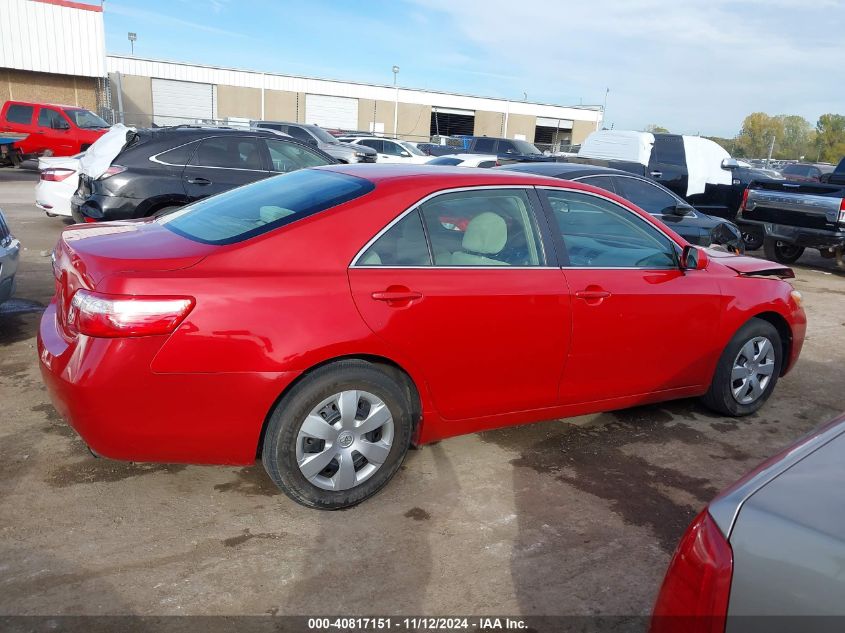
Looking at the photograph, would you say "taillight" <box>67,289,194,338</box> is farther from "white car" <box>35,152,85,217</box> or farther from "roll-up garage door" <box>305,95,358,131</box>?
"roll-up garage door" <box>305,95,358,131</box>

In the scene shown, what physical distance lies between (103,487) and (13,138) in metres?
19.1

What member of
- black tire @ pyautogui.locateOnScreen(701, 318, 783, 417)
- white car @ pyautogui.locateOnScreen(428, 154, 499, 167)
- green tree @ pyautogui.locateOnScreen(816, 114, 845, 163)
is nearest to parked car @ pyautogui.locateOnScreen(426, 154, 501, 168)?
white car @ pyautogui.locateOnScreen(428, 154, 499, 167)

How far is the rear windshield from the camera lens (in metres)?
3.33

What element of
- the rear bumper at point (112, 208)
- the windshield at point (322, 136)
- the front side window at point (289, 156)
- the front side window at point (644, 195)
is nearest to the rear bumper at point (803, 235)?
the front side window at point (644, 195)

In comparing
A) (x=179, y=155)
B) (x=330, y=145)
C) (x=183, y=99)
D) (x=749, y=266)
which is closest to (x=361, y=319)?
(x=749, y=266)

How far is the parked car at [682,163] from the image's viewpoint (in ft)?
39.3

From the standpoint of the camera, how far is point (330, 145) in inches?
781

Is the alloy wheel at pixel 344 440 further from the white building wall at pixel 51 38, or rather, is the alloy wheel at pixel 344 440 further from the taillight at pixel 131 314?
the white building wall at pixel 51 38

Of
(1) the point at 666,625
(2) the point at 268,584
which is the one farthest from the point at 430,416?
(1) the point at 666,625

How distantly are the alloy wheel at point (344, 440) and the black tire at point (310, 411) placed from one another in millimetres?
26

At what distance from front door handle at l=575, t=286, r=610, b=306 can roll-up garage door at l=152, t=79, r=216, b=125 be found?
37.2m

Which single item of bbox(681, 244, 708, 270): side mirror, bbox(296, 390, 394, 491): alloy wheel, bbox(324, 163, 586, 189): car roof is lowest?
bbox(296, 390, 394, 491): alloy wheel

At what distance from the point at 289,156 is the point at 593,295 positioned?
19.8 ft

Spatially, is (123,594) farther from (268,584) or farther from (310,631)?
(310,631)
